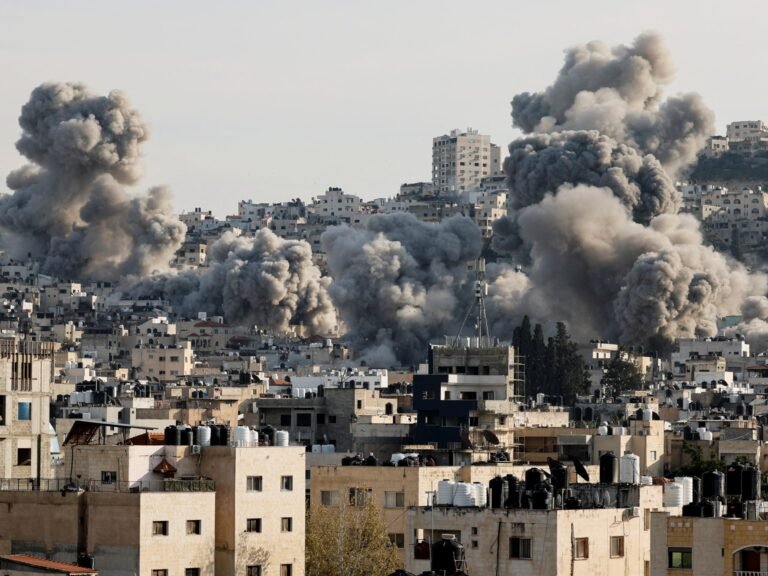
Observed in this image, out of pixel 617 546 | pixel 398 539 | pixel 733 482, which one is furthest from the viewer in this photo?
pixel 398 539

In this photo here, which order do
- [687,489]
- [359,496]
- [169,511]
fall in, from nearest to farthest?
[169,511]
[687,489]
[359,496]

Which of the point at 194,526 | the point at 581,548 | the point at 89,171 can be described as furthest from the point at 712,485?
the point at 89,171

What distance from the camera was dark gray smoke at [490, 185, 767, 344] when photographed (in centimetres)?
14362

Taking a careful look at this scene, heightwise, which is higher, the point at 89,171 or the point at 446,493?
the point at 89,171

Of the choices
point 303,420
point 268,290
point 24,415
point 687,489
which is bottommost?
point 687,489

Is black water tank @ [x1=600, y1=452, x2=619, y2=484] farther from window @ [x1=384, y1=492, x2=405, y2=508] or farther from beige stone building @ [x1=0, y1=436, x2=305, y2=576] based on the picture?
beige stone building @ [x1=0, y1=436, x2=305, y2=576]

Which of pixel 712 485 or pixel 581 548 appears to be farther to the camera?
pixel 712 485

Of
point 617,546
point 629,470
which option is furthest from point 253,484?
point 629,470

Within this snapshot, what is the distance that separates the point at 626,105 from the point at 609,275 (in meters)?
35.9

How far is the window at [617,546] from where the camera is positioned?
39.3 metres

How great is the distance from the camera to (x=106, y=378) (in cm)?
11862

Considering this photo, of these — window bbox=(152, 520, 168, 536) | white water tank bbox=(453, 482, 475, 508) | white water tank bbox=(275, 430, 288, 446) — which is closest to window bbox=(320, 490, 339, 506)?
white water tank bbox=(275, 430, 288, 446)

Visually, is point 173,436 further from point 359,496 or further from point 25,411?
point 359,496

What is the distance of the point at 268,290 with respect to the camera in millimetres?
177125
